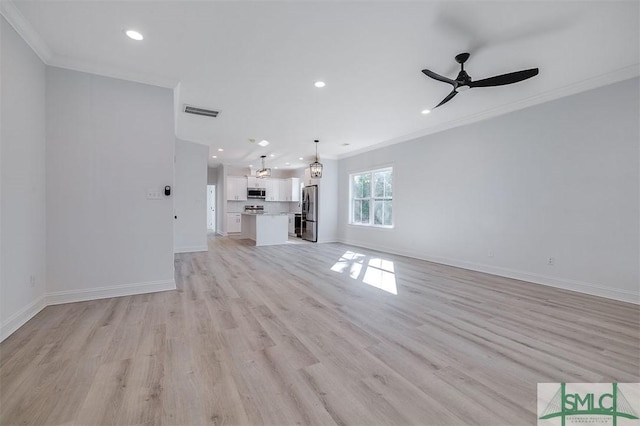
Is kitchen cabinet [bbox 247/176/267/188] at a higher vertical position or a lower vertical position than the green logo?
higher

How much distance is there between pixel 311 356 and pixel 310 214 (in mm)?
6651

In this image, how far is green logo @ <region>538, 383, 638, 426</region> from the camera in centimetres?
146

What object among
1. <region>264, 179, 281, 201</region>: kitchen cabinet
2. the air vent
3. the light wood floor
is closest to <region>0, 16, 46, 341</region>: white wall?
the light wood floor

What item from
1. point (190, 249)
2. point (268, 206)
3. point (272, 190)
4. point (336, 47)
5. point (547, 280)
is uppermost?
point (336, 47)

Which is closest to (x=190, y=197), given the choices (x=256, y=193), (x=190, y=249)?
(x=190, y=249)

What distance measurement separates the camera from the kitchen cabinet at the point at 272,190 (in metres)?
10.9

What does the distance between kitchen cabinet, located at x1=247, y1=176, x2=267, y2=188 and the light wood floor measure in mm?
7458

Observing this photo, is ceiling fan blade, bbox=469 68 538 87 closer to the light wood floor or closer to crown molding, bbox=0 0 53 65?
the light wood floor

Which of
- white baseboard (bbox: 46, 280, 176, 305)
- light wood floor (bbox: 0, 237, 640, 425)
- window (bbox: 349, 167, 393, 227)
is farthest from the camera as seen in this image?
window (bbox: 349, 167, 393, 227)

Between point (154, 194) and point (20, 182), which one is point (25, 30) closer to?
point (20, 182)

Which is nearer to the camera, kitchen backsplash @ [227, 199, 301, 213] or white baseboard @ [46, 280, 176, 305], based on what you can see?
white baseboard @ [46, 280, 176, 305]

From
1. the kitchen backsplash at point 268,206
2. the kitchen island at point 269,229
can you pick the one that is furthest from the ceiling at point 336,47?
the kitchen backsplash at point 268,206

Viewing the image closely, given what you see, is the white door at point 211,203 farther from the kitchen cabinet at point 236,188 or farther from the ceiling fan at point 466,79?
the ceiling fan at point 466,79

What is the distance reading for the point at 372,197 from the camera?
7.28m
